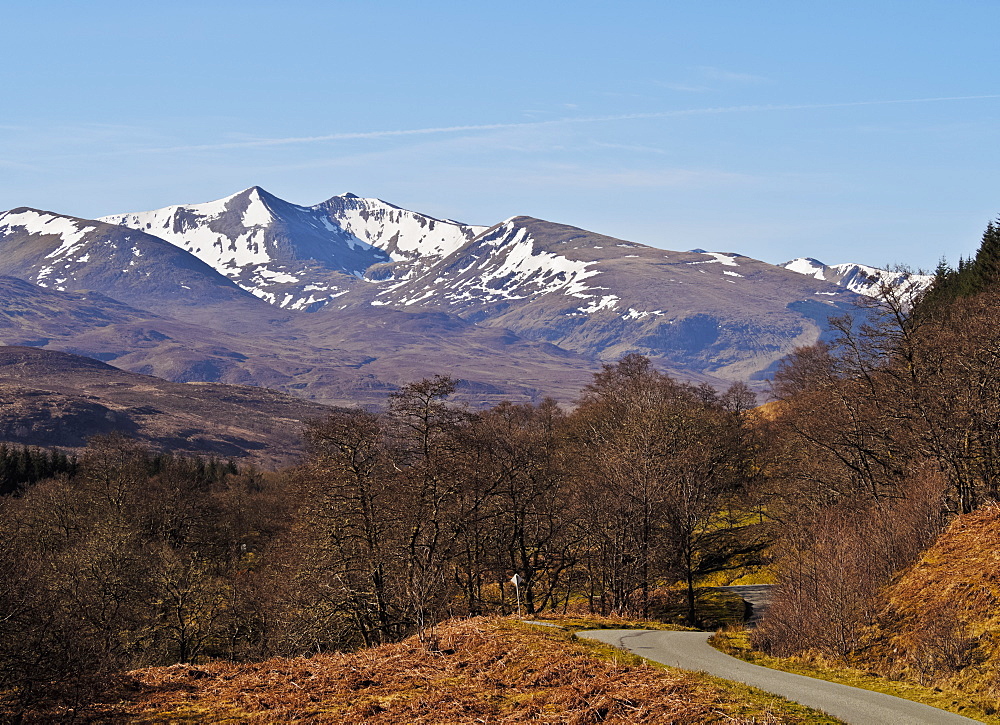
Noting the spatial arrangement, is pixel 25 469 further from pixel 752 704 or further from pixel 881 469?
pixel 752 704

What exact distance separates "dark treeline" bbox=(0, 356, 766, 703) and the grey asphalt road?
612cm

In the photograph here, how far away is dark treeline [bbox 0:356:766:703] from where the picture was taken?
1594 inches

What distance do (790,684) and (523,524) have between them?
3444 cm

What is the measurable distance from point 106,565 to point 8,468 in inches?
2417

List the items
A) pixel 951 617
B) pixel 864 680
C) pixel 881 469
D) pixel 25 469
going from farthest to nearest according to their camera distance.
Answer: pixel 25 469 → pixel 881 469 → pixel 951 617 → pixel 864 680

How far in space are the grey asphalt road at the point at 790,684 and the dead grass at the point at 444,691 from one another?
1835 mm

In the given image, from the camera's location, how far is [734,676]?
71.9 ft

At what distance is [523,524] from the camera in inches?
2181

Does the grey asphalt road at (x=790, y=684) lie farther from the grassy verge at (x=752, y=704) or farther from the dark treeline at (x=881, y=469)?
the dark treeline at (x=881, y=469)

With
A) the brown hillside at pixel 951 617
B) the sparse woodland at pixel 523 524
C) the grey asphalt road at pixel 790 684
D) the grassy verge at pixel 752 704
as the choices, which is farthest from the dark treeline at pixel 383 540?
the brown hillside at pixel 951 617

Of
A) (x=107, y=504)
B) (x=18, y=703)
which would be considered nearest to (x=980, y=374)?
(x=18, y=703)

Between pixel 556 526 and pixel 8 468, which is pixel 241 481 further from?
pixel 556 526

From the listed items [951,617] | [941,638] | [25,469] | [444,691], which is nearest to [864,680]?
[941,638]

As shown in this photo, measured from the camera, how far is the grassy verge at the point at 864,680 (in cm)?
2014
